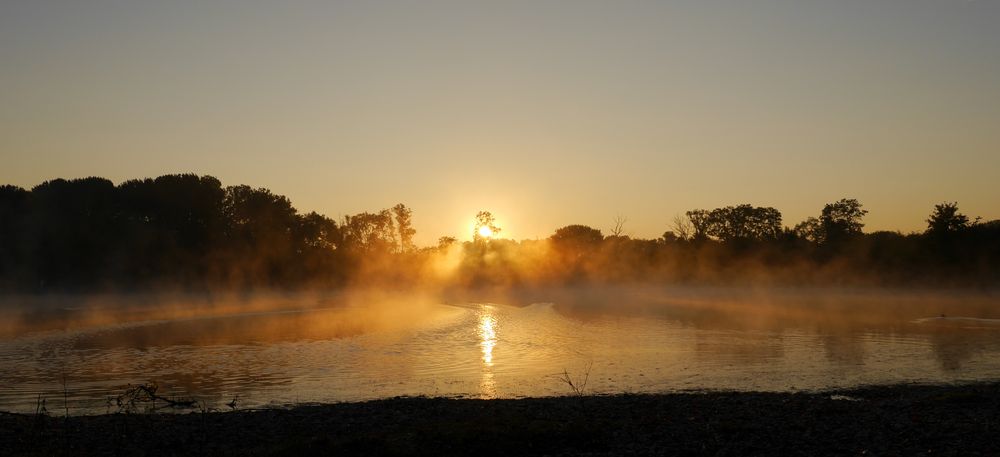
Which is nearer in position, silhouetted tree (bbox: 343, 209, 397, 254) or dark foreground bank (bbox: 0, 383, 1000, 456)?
dark foreground bank (bbox: 0, 383, 1000, 456)

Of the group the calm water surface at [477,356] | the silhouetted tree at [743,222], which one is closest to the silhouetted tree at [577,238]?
the silhouetted tree at [743,222]

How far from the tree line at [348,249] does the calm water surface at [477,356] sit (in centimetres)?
4281

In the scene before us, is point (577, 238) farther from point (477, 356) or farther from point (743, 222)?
point (477, 356)

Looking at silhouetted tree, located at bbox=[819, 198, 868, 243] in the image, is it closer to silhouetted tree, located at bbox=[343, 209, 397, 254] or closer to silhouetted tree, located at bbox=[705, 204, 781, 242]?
silhouetted tree, located at bbox=[705, 204, 781, 242]

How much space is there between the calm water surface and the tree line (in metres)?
42.8

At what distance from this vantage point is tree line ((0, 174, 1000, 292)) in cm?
8362

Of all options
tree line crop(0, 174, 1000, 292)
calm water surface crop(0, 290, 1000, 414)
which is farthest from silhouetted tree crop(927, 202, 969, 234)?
calm water surface crop(0, 290, 1000, 414)

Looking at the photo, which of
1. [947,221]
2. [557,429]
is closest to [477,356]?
[557,429]

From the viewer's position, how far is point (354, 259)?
11419 cm

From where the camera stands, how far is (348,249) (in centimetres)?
11969

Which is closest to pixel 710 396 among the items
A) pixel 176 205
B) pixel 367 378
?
pixel 367 378

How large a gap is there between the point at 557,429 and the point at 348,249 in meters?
109

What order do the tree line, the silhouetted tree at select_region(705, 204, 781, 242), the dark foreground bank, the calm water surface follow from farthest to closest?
the silhouetted tree at select_region(705, 204, 781, 242), the tree line, the calm water surface, the dark foreground bank

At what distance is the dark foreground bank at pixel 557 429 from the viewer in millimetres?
12781
